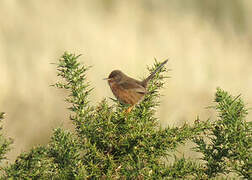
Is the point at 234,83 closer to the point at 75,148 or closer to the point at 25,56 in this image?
the point at 25,56

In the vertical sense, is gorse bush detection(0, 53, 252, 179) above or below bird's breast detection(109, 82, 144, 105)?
below

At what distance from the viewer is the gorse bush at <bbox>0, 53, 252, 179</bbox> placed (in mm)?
1612

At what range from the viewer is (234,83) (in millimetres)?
3623

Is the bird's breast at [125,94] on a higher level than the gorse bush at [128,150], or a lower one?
higher

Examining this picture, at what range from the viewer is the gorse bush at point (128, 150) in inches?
A: 63.5

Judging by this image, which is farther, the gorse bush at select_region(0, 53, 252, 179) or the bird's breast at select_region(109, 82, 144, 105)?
the bird's breast at select_region(109, 82, 144, 105)

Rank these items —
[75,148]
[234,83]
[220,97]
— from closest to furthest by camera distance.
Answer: [75,148]
[220,97]
[234,83]

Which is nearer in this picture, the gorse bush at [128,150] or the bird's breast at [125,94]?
the gorse bush at [128,150]

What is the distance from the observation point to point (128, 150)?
1.70 m

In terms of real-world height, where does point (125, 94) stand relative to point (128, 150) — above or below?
above

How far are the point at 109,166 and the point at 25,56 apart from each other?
1858mm

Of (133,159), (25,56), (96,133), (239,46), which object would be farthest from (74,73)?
(239,46)

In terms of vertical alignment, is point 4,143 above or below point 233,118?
below

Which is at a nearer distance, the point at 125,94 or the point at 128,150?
the point at 128,150
